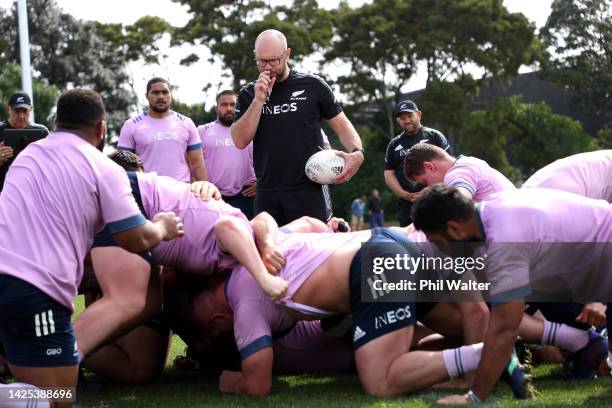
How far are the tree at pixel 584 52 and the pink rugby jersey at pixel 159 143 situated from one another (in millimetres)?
32909

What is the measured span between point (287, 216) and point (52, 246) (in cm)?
316

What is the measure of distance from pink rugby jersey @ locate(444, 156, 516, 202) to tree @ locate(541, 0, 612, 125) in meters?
34.2

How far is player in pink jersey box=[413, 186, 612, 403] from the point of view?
157 inches

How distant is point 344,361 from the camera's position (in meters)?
A: 5.56

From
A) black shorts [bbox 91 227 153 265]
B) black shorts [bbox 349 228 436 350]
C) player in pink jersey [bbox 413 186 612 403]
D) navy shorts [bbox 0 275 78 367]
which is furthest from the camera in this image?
black shorts [bbox 91 227 153 265]

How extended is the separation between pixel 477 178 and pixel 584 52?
115ft

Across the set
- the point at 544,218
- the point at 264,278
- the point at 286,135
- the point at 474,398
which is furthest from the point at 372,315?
the point at 286,135

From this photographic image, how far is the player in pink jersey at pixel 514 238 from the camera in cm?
398

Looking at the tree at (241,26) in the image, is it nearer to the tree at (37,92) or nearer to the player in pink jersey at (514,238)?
the tree at (37,92)

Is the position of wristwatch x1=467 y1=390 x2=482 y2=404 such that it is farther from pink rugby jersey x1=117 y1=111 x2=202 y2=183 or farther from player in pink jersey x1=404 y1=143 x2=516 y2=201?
pink rugby jersey x1=117 y1=111 x2=202 y2=183

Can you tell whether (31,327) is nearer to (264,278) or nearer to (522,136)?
(264,278)

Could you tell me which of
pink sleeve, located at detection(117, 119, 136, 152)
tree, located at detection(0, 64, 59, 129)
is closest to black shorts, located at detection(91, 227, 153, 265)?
pink sleeve, located at detection(117, 119, 136, 152)

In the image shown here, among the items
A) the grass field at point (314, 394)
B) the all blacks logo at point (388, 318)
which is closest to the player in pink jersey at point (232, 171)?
the grass field at point (314, 394)

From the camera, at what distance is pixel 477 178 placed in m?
5.99
